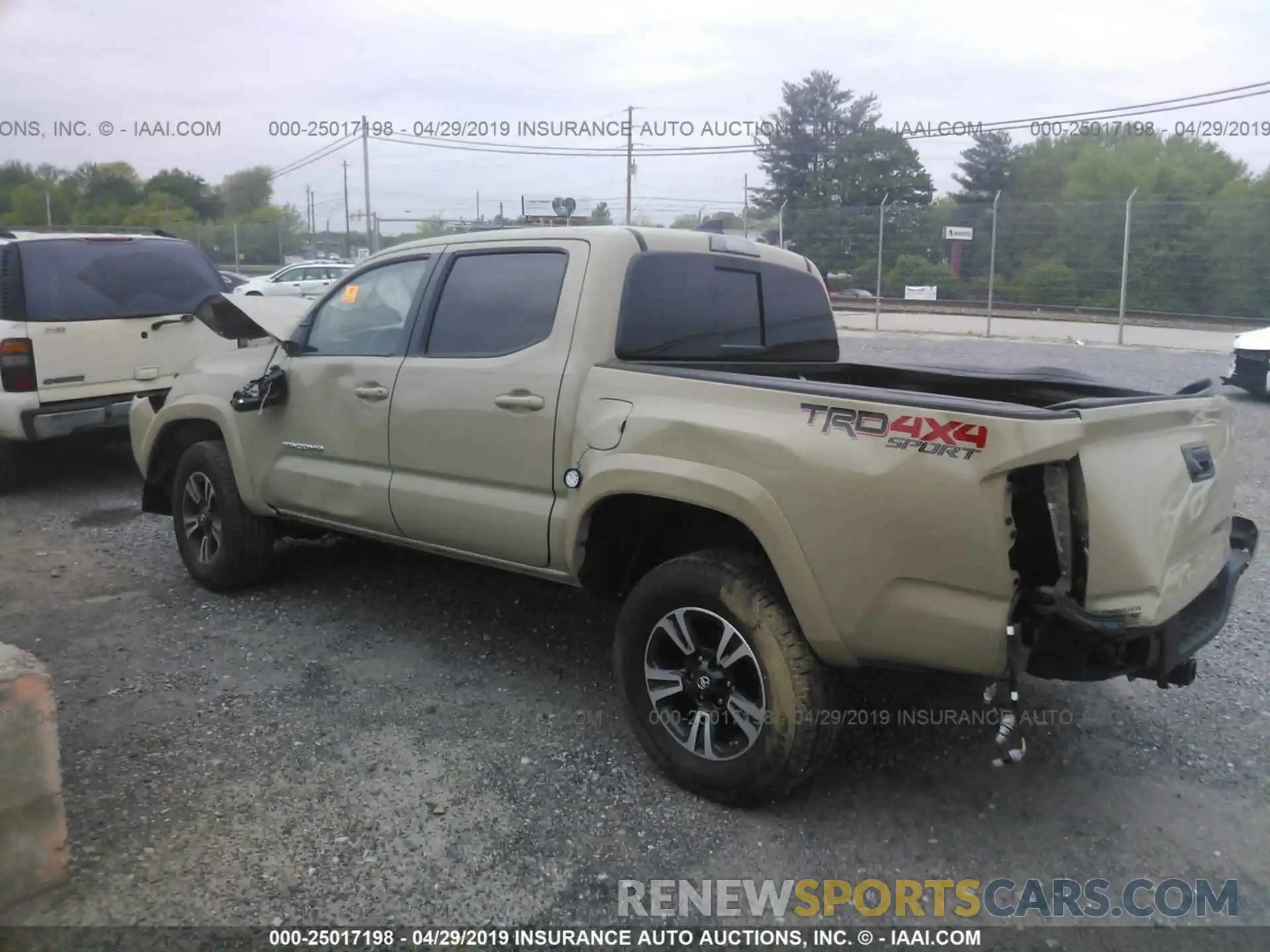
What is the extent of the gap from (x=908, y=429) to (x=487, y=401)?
5.98 feet

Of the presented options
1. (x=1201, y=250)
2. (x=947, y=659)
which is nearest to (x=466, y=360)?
(x=947, y=659)

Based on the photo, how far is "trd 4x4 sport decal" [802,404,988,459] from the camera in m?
2.87

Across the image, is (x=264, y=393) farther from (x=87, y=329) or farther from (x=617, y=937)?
(x=87, y=329)

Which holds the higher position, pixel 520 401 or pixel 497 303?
pixel 497 303

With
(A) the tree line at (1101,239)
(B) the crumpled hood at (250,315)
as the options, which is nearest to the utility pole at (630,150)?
(A) the tree line at (1101,239)

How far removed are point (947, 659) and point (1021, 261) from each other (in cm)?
1990

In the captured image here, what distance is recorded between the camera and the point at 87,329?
7.75m

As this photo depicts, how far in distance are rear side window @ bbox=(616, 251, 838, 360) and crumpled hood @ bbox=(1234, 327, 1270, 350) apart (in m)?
8.77

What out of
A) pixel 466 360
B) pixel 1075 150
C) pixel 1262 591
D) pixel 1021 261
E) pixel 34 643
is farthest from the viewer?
pixel 1075 150

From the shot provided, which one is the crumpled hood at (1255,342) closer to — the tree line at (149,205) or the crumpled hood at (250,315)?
the crumpled hood at (250,315)

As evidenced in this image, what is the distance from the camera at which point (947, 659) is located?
3037 millimetres

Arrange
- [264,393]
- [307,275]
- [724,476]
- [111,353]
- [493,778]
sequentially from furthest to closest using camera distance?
[307,275] < [111,353] < [264,393] < [493,778] < [724,476]

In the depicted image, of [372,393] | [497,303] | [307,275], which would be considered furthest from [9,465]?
[307,275]

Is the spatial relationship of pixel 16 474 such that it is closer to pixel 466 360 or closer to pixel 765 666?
pixel 466 360
